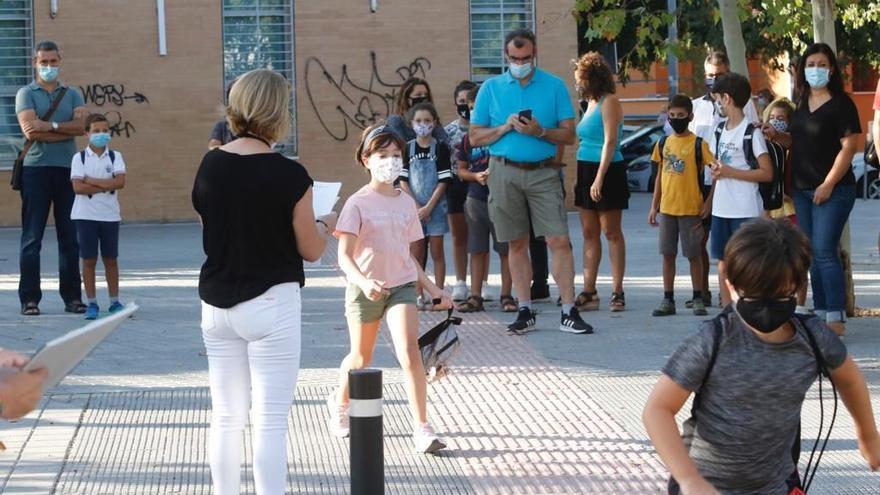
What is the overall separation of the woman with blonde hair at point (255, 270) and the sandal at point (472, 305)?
20.6 feet

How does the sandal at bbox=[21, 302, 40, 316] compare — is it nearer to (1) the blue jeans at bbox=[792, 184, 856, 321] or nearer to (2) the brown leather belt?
(2) the brown leather belt

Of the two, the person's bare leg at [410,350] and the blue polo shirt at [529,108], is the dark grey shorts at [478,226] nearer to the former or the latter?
the blue polo shirt at [529,108]

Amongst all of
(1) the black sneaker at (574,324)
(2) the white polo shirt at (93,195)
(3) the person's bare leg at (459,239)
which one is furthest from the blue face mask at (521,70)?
(2) the white polo shirt at (93,195)

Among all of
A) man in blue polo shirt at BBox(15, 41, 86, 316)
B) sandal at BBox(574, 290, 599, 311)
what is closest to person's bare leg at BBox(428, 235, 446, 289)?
sandal at BBox(574, 290, 599, 311)

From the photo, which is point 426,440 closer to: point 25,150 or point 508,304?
point 508,304

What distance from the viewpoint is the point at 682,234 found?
36.7 feet

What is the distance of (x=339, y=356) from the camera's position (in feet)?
31.7

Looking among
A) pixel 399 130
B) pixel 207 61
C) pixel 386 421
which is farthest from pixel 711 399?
pixel 207 61

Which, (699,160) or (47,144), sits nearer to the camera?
(699,160)

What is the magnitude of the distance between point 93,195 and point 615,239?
4085 mm

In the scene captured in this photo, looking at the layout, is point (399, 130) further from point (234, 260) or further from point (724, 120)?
point (234, 260)

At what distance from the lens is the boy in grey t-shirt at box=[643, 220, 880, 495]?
364 centimetres

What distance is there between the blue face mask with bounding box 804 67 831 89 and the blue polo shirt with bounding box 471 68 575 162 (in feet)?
5.39

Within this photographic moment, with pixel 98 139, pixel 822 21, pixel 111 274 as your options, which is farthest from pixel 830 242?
pixel 98 139
